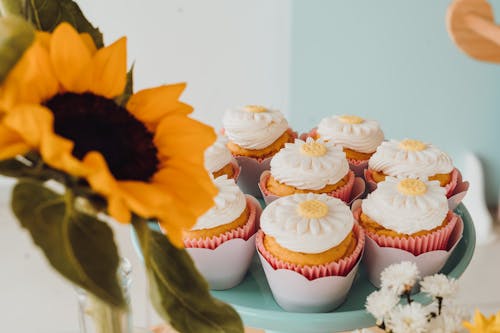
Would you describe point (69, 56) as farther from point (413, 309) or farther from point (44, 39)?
point (413, 309)

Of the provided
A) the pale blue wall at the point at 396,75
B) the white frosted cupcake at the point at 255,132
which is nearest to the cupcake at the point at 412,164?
the white frosted cupcake at the point at 255,132

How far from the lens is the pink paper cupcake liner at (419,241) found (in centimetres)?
108

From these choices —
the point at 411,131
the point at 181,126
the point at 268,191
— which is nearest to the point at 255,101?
the point at 411,131

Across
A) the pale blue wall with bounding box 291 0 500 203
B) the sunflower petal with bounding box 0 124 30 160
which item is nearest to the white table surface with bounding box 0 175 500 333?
the pale blue wall with bounding box 291 0 500 203

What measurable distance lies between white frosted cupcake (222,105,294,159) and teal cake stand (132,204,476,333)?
31 cm

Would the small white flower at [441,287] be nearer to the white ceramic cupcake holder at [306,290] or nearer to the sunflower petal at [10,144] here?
the white ceramic cupcake holder at [306,290]

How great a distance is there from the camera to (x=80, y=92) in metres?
0.45

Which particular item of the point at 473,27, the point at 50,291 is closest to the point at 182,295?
the point at 473,27

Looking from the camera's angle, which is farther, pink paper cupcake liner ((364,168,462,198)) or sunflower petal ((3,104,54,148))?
pink paper cupcake liner ((364,168,462,198))

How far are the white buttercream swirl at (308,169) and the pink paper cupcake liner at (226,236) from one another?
117 mm

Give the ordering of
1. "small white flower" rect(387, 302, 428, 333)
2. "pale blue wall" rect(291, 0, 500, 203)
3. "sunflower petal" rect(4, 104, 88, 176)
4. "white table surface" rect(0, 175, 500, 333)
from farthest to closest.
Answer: "pale blue wall" rect(291, 0, 500, 203), "white table surface" rect(0, 175, 500, 333), "small white flower" rect(387, 302, 428, 333), "sunflower petal" rect(4, 104, 88, 176)

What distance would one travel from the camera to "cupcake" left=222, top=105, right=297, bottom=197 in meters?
1.40

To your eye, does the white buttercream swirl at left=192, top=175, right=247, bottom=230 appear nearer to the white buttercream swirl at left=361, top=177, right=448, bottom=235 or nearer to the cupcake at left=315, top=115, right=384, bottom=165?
the white buttercream swirl at left=361, top=177, right=448, bottom=235

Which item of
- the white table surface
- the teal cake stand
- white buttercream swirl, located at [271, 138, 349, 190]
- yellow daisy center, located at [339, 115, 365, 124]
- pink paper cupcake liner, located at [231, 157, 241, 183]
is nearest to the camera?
the teal cake stand
